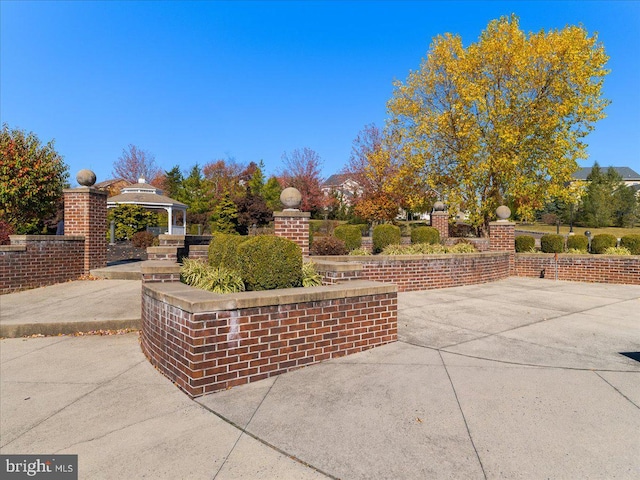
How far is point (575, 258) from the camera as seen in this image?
12.7m

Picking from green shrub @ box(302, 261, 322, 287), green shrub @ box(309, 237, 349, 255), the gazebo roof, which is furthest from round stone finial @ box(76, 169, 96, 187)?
the gazebo roof

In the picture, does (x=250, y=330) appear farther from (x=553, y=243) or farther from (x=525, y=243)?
(x=525, y=243)

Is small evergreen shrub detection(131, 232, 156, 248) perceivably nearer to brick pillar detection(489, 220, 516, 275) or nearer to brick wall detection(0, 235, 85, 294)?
brick wall detection(0, 235, 85, 294)

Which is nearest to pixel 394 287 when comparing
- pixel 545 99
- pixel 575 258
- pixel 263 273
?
pixel 263 273

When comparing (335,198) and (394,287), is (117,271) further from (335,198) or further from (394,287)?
(335,198)

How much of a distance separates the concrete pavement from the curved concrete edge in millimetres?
460

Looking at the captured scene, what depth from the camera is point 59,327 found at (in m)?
6.07

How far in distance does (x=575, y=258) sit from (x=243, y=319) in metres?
12.5

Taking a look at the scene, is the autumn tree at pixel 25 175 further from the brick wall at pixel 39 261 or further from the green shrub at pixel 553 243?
the green shrub at pixel 553 243

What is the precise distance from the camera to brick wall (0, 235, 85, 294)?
8.63 m

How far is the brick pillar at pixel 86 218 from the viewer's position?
993 centimetres

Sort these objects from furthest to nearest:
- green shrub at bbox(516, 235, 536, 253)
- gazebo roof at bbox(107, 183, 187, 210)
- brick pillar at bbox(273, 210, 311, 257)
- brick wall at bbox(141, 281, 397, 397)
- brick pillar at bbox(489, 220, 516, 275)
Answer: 1. gazebo roof at bbox(107, 183, 187, 210)
2. green shrub at bbox(516, 235, 536, 253)
3. brick pillar at bbox(489, 220, 516, 275)
4. brick pillar at bbox(273, 210, 311, 257)
5. brick wall at bbox(141, 281, 397, 397)

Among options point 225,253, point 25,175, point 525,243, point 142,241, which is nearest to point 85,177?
point 25,175

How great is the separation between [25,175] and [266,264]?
12.1 m
